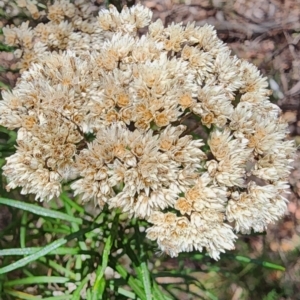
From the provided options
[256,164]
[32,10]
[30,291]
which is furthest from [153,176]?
Result: [30,291]

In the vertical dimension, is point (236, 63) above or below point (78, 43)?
above

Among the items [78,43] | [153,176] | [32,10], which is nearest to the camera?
[153,176]

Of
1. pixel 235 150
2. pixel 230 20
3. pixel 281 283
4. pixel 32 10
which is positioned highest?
pixel 235 150

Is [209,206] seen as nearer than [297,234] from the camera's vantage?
Yes

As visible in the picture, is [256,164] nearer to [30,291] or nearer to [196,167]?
[196,167]

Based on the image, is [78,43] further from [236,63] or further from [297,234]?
[297,234]

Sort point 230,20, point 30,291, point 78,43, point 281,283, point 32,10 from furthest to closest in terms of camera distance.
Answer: point 230,20 → point 281,283 → point 30,291 → point 32,10 → point 78,43
